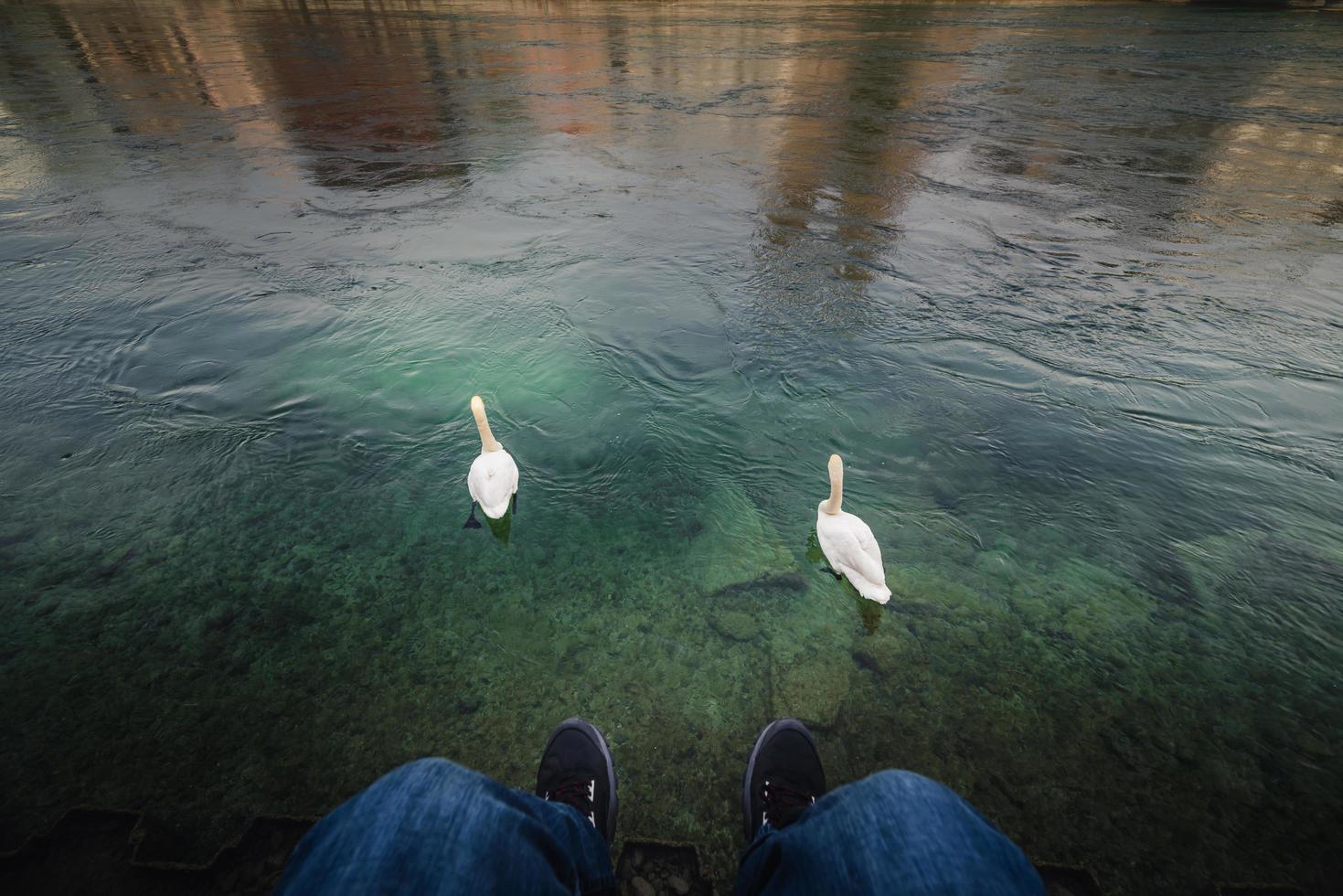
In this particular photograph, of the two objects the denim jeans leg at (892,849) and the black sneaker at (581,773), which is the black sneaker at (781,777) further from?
the black sneaker at (581,773)

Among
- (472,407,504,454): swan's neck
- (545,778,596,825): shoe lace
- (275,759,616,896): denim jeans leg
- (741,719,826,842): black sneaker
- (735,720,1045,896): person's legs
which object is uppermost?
(275,759,616,896): denim jeans leg

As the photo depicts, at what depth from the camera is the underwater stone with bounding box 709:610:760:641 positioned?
2.80 metres

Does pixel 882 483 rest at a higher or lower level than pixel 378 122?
lower

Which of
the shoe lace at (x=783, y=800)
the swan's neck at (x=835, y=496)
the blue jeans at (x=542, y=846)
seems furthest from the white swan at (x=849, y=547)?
the blue jeans at (x=542, y=846)

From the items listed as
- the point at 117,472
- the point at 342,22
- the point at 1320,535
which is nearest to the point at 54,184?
the point at 117,472

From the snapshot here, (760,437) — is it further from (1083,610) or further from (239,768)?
(239,768)

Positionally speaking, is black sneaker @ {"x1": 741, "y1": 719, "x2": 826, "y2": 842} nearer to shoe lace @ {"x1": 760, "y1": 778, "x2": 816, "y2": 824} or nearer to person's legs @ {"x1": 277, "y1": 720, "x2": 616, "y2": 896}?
shoe lace @ {"x1": 760, "y1": 778, "x2": 816, "y2": 824}

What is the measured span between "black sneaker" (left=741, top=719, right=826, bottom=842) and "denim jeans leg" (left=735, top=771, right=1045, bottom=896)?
349 millimetres

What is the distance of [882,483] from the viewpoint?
12.4 feet

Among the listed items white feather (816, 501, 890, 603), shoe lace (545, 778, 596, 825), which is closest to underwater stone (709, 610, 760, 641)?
white feather (816, 501, 890, 603)

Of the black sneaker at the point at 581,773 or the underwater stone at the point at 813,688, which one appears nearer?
the black sneaker at the point at 581,773

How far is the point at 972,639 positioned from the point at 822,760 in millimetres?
1051

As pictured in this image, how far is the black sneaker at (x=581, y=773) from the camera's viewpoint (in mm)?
2064

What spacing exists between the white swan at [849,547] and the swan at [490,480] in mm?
1946
